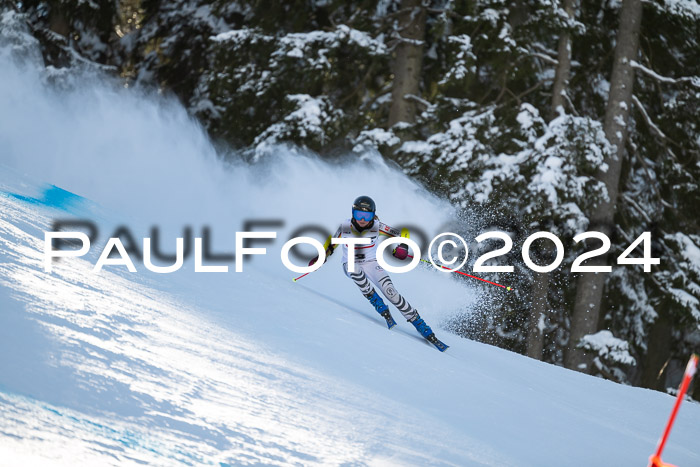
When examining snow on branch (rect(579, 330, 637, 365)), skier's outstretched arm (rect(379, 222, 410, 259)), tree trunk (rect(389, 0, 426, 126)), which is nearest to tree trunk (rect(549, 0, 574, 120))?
tree trunk (rect(389, 0, 426, 126))

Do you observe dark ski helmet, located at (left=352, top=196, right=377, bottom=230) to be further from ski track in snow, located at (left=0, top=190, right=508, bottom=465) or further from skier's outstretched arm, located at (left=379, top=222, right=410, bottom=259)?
ski track in snow, located at (left=0, top=190, right=508, bottom=465)

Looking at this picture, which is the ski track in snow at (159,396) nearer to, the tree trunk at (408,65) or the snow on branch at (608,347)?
the snow on branch at (608,347)

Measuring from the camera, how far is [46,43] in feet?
51.1

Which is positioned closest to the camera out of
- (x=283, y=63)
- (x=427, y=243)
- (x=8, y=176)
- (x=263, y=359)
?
(x=263, y=359)

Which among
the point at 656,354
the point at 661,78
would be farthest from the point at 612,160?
the point at 656,354

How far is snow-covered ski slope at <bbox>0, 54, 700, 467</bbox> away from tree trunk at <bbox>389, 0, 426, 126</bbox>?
458cm

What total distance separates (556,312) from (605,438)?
1023 centimetres

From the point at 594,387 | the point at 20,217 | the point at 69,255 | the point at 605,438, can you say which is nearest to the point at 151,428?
the point at 69,255

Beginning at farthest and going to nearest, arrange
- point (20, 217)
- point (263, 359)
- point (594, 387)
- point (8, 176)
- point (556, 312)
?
point (556, 312)
point (8, 176)
point (594, 387)
point (20, 217)
point (263, 359)

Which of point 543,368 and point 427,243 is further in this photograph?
point 427,243

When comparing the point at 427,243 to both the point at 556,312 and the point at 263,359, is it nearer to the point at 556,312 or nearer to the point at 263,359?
the point at 556,312

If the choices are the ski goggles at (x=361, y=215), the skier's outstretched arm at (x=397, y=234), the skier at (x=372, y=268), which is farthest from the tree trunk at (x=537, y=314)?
the ski goggles at (x=361, y=215)

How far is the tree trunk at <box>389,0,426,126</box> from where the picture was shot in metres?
14.2

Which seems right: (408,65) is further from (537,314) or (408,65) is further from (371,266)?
(371,266)
